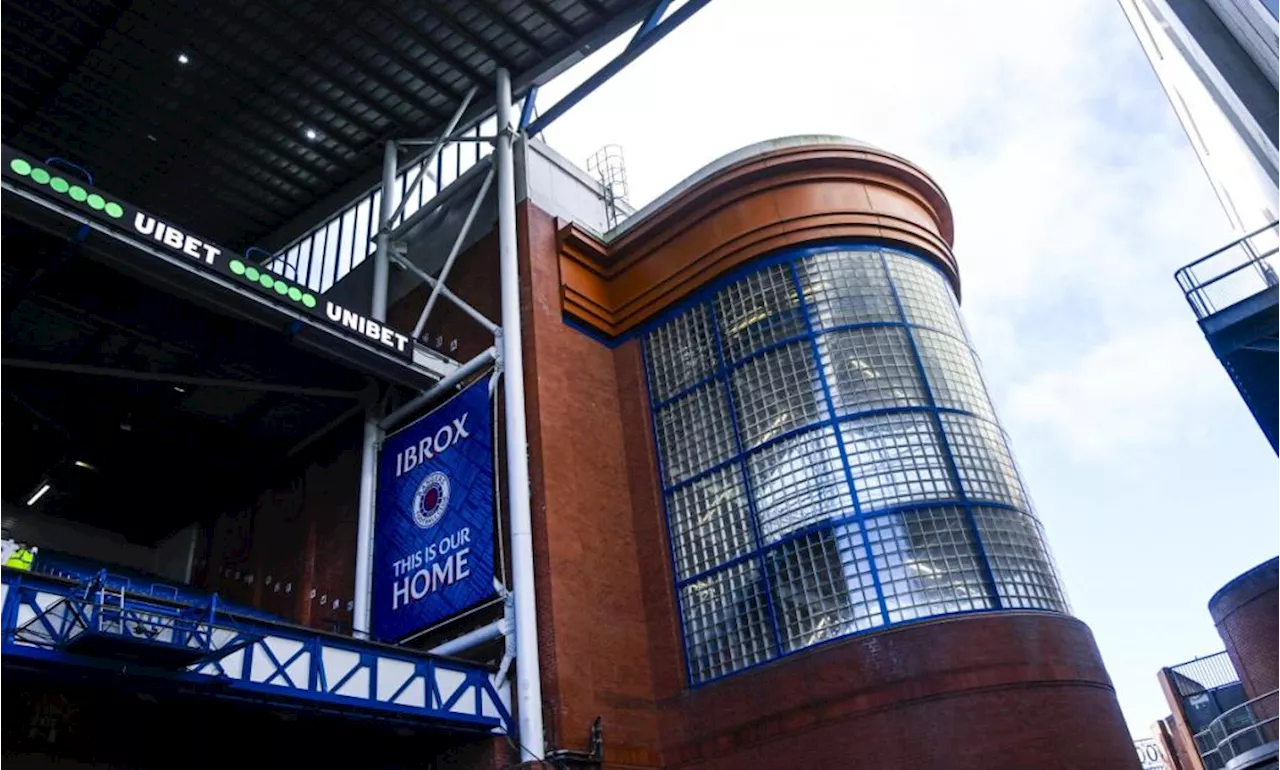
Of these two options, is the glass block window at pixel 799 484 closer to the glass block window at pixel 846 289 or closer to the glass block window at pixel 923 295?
the glass block window at pixel 846 289

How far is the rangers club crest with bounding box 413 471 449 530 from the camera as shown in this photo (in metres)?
20.9

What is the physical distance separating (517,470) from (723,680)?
5.89m

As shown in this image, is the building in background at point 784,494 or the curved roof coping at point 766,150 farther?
the curved roof coping at point 766,150

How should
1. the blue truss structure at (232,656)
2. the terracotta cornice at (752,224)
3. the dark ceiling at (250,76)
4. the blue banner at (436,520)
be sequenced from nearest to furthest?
the blue truss structure at (232,656)
the blue banner at (436,520)
the terracotta cornice at (752,224)
the dark ceiling at (250,76)

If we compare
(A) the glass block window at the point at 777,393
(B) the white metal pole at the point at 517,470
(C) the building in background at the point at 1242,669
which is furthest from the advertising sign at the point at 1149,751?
(B) the white metal pole at the point at 517,470

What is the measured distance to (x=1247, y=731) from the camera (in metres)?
19.1

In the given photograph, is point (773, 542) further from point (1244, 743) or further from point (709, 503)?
point (1244, 743)

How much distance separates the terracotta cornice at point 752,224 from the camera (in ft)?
72.9

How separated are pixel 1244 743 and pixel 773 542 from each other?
1739 centimetres

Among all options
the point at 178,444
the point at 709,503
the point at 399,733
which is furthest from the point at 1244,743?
the point at 178,444

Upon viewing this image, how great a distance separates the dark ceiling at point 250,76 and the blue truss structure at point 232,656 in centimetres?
1600

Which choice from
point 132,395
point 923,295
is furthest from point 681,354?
point 132,395

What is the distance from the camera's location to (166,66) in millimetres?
25516

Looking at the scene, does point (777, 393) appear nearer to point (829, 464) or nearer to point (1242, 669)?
point (829, 464)
